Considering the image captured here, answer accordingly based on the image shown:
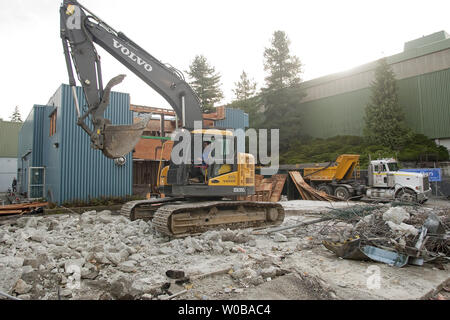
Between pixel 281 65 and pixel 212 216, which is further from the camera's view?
pixel 281 65

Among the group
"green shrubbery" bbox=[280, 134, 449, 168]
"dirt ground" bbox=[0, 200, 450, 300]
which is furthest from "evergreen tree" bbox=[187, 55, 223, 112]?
"dirt ground" bbox=[0, 200, 450, 300]

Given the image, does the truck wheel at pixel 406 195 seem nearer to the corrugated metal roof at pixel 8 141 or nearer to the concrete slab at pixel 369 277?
the concrete slab at pixel 369 277

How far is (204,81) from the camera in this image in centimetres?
3247

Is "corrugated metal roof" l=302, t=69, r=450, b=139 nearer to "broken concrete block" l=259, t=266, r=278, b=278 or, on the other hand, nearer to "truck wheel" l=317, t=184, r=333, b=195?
"truck wheel" l=317, t=184, r=333, b=195

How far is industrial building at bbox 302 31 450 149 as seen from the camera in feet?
82.2

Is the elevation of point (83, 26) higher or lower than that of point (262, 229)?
higher

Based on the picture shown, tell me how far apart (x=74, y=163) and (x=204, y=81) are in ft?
69.5

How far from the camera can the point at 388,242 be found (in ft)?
16.9

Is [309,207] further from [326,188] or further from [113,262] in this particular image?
[113,262]

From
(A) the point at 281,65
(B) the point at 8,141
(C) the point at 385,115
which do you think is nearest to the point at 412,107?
(C) the point at 385,115

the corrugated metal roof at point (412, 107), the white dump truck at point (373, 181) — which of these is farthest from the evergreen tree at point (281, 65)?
the white dump truck at point (373, 181)
